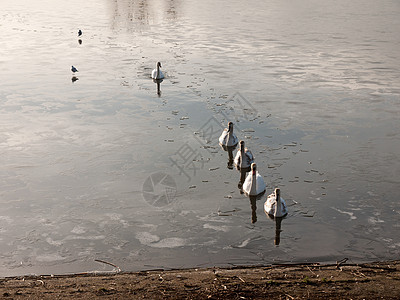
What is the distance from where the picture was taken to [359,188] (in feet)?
62.7

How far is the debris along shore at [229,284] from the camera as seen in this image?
1288cm

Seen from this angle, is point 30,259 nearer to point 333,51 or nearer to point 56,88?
point 56,88

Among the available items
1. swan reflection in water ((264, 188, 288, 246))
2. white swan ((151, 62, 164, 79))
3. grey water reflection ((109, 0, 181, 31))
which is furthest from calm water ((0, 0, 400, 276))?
grey water reflection ((109, 0, 181, 31))

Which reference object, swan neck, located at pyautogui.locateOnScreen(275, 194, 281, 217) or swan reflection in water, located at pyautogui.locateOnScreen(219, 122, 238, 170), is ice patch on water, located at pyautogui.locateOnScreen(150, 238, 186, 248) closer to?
swan neck, located at pyautogui.locateOnScreen(275, 194, 281, 217)

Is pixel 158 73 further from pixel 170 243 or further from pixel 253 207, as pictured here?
pixel 170 243

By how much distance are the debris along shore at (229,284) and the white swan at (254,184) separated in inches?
172

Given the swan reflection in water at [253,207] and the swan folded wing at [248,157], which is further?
the swan folded wing at [248,157]

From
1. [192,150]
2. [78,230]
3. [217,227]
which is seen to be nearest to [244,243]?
[217,227]

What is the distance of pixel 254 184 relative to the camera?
61.5ft

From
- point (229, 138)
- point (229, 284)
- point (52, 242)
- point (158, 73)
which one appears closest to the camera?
point (229, 284)

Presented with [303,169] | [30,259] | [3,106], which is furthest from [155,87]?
[30,259]

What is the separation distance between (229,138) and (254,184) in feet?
14.5

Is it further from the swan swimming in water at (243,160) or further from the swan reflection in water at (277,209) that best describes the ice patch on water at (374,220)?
the swan swimming in water at (243,160)

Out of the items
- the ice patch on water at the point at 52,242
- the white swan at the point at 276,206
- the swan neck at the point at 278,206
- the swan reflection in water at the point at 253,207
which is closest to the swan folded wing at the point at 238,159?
the swan reflection in water at the point at 253,207
